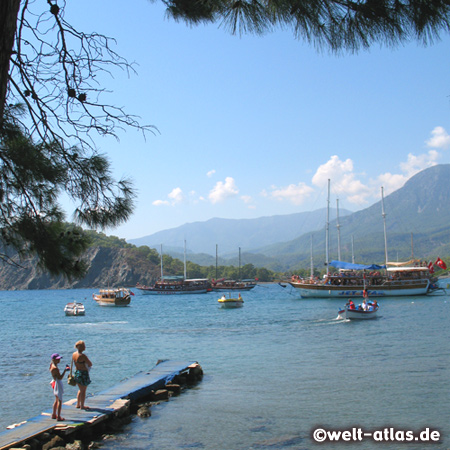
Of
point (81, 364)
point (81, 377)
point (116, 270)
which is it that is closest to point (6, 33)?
point (81, 364)

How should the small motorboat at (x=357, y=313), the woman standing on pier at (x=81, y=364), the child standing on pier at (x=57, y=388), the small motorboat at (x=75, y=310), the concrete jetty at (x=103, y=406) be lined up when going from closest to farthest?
the concrete jetty at (x=103, y=406), the child standing on pier at (x=57, y=388), the woman standing on pier at (x=81, y=364), the small motorboat at (x=357, y=313), the small motorboat at (x=75, y=310)

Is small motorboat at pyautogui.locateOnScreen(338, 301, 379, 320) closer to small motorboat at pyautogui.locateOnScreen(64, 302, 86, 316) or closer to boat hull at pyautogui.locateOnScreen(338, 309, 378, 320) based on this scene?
boat hull at pyautogui.locateOnScreen(338, 309, 378, 320)

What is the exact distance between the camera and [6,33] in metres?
4.51

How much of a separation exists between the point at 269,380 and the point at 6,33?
15220 mm

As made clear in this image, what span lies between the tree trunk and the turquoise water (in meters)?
8.79

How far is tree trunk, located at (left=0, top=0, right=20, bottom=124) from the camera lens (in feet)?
14.6

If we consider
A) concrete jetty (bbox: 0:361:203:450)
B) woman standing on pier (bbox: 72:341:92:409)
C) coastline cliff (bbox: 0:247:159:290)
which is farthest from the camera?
coastline cliff (bbox: 0:247:159:290)

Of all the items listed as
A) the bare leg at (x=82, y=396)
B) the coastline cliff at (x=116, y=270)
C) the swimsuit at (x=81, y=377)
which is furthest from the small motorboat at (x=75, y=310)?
the coastline cliff at (x=116, y=270)

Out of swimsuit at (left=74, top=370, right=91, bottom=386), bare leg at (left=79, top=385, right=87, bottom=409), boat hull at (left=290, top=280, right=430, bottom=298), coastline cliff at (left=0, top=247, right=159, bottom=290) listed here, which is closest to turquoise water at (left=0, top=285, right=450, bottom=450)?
bare leg at (left=79, top=385, right=87, bottom=409)

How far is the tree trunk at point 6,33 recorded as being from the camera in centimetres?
444

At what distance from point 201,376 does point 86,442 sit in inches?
304

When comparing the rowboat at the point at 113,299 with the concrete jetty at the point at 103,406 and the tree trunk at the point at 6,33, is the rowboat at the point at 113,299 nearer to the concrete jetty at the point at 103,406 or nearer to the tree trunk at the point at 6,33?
the concrete jetty at the point at 103,406

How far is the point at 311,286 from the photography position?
72625mm

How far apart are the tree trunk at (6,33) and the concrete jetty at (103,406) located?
24.8ft
